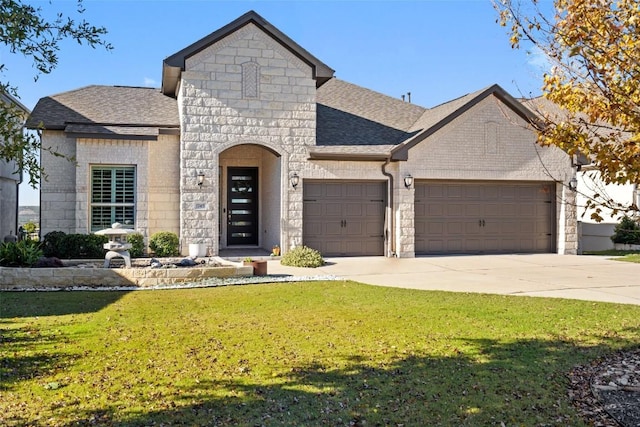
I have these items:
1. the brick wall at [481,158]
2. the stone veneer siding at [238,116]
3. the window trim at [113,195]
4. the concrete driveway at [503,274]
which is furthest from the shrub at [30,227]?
the brick wall at [481,158]

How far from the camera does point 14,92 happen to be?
471 centimetres

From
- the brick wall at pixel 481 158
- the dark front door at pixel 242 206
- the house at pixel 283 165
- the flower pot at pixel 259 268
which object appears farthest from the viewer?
the dark front door at pixel 242 206

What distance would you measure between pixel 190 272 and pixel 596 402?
28.3 ft

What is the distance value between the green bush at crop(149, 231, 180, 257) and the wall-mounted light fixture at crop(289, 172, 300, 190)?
3.92 meters

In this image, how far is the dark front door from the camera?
1947 cm

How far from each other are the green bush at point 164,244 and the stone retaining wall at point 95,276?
4.61 metres

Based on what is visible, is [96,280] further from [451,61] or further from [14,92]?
[451,61]

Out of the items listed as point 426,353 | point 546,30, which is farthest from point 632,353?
point 546,30

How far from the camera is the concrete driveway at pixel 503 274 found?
34.6 ft

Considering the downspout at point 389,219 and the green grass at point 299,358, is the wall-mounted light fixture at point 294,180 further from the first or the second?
the green grass at point 299,358

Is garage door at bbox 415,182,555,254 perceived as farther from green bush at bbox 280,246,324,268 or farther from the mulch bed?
the mulch bed

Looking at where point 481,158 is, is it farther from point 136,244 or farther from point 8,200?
point 8,200

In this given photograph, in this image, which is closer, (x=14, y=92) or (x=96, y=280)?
(x=14, y=92)

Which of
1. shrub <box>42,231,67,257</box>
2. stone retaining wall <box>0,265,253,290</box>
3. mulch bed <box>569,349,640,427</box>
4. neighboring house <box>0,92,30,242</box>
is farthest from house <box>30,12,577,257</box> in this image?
mulch bed <box>569,349,640,427</box>
